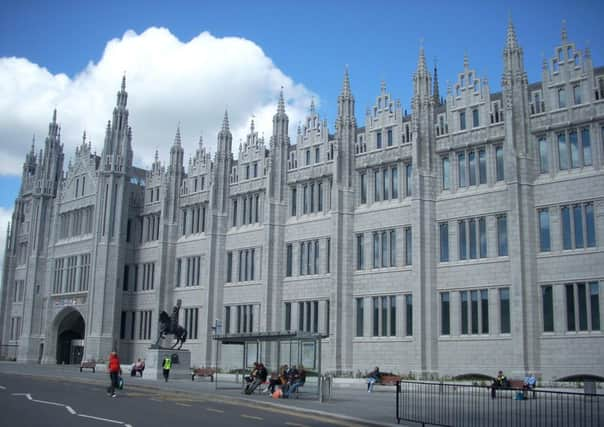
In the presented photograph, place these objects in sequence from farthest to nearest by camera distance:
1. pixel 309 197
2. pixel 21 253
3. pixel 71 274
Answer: pixel 21 253
pixel 71 274
pixel 309 197

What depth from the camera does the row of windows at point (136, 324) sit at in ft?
204

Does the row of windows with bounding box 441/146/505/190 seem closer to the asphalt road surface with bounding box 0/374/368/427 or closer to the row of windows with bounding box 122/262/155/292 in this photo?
the asphalt road surface with bounding box 0/374/368/427

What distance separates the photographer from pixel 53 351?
69188 mm

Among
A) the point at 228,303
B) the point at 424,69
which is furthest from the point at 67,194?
the point at 424,69

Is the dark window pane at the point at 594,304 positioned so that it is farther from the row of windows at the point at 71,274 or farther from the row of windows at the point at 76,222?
the row of windows at the point at 76,222

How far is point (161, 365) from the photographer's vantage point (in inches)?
1791

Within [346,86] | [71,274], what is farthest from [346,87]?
[71,274]

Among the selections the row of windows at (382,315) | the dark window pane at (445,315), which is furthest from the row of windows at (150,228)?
the dark window pane at (445,315)

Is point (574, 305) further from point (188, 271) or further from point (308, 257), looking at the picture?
point (188, 271)

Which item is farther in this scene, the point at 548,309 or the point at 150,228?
the point at 150,228

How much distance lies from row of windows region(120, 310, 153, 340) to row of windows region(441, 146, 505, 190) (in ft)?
104

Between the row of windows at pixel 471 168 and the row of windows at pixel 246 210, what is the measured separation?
1712cm

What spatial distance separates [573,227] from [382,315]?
13336mm

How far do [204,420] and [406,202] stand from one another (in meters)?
27.3
